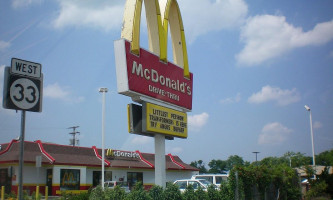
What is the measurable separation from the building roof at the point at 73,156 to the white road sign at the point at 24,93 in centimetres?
2532

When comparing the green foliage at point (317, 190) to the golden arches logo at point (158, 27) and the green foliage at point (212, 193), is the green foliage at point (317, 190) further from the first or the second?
the golden arches logo at point (158, 27)

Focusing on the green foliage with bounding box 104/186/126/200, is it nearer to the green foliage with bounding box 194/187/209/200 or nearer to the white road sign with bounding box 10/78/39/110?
the green foliage with bounding box 194/187/209/200

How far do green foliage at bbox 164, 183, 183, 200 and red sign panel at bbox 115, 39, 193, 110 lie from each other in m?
3.28

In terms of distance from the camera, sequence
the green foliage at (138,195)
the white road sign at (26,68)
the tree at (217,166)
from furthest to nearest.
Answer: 1. the tree at (217,166)
2. the green foliage at (138,195)
3. the white road sign at (26,68)

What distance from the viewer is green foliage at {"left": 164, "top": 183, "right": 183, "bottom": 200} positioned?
12.0 metres

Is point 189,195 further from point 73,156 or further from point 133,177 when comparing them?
point 133,177

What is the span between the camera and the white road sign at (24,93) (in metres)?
7.51

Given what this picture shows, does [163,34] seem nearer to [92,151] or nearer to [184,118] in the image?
[184,118]

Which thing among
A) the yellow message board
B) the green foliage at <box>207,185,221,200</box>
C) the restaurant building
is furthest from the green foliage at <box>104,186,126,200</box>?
the restaurant building

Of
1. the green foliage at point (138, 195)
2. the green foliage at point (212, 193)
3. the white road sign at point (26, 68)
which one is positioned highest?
the white road sign at point (26, 68)

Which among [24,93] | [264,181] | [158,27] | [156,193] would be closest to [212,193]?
[156,193]

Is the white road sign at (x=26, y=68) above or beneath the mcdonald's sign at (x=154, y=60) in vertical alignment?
beneath

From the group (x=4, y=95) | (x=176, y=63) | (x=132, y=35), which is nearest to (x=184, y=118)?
(x=176, y=63)

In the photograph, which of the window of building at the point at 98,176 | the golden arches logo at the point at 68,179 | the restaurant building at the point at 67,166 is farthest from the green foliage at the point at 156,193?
the window of building at the point at 98,176
